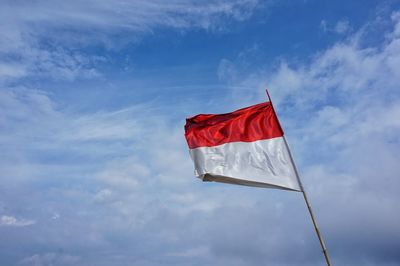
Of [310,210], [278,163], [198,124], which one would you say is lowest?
[310,210]

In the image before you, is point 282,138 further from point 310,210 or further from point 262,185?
point 310,210

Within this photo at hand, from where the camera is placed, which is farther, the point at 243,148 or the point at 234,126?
the point at 234,126

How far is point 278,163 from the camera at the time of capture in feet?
78.4

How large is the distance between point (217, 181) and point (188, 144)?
2.71m

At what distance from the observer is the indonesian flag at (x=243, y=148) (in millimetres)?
23797

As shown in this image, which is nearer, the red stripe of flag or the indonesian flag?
the indonesian flag

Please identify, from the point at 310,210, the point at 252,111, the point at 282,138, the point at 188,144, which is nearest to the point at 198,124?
the point at 188,144

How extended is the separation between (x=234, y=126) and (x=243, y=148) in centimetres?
150

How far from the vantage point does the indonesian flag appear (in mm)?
23797

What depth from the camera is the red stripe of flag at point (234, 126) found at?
999 inches

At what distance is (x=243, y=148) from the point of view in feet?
82.6

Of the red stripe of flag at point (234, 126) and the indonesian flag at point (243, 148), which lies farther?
the red stripe of flag at point (234, 126)

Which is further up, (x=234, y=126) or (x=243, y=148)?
(x=234, y=126)

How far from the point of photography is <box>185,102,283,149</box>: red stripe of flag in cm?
2538
